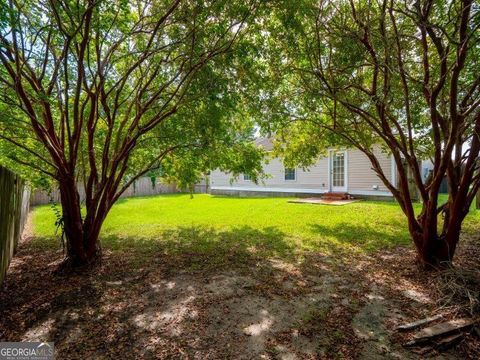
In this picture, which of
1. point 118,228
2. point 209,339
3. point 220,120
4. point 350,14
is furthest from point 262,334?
point 118,228

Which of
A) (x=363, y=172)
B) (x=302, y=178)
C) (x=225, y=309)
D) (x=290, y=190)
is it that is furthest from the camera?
(x=290, y=190)

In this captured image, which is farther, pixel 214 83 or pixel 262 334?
pixel 214 83

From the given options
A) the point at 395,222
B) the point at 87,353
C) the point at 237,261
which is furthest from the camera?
the point at 395,222

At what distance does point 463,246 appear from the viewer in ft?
18.7

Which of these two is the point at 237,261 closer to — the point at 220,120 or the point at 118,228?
the point at 220,120

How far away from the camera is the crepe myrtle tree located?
3.94 m

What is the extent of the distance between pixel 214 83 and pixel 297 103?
2017 millimetres

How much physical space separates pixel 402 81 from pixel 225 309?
390 centimetres

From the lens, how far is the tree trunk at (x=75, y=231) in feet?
14.6

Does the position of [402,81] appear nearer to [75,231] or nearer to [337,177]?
[75,231]

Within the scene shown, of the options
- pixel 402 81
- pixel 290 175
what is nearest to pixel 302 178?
pixel 290 175

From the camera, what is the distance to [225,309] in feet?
11.2

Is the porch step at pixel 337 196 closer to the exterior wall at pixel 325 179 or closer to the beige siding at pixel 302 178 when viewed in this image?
the exterior wall at pixel 325 179

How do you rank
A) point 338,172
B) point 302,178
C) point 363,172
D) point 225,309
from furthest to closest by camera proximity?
point 302,178
point 338,172
point 363,172
point 225,309
